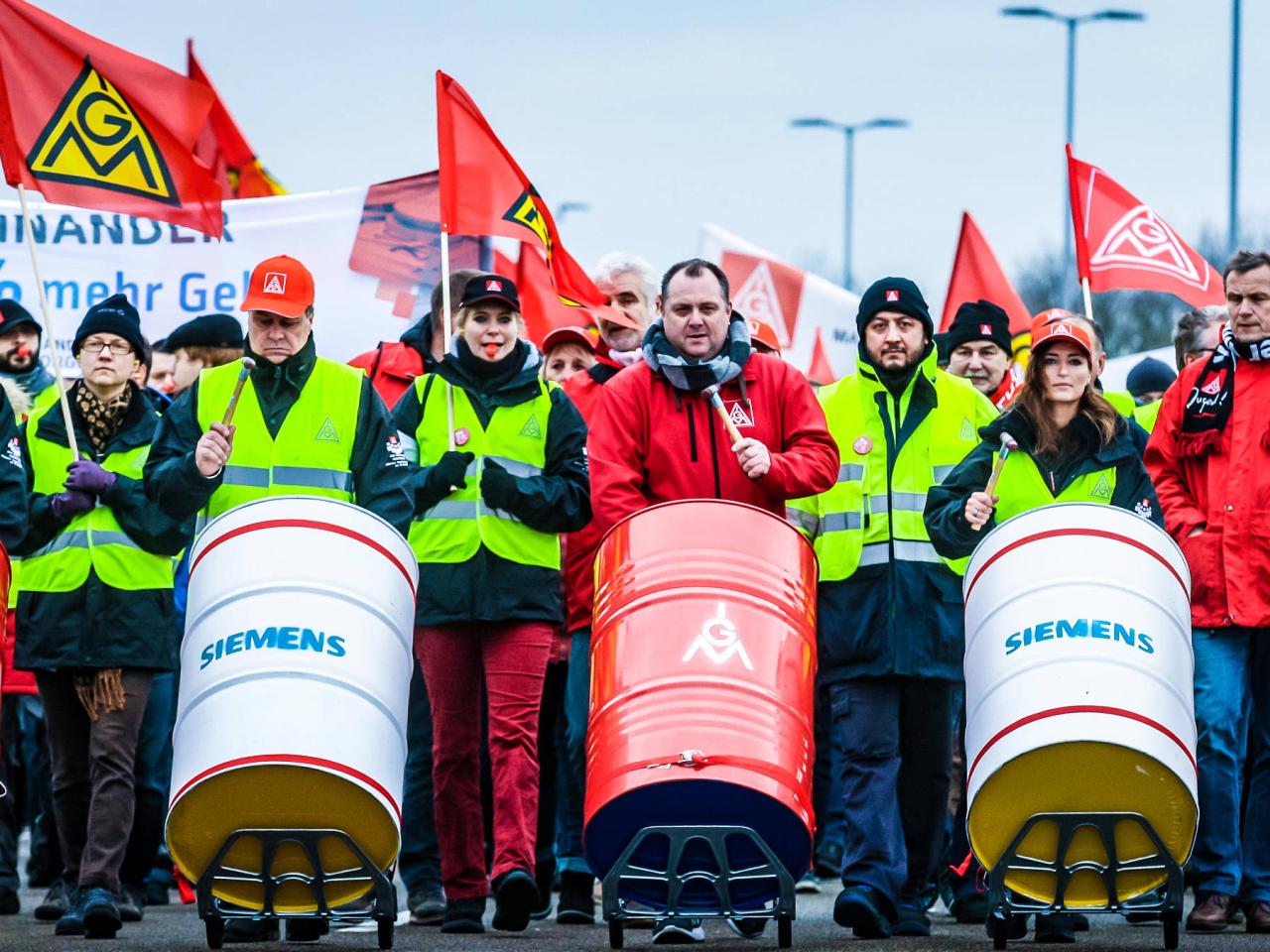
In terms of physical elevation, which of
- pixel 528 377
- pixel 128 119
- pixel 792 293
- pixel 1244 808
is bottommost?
pixel 1244 808

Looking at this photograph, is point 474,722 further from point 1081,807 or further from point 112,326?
point 1081,807

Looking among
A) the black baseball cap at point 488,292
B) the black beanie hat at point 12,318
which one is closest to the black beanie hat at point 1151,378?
the black baseball cap at point 488,292

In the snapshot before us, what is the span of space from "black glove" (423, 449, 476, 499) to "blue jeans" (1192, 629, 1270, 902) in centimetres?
278

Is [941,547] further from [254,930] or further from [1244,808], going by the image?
[254,930]

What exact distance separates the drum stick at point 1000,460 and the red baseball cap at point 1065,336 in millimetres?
381

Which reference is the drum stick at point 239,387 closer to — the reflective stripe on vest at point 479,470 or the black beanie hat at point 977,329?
the reflective stripe on vest at point 479,470

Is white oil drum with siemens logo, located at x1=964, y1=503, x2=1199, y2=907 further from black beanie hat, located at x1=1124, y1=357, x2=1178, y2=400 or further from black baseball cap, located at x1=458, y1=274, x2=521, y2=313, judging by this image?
black beanie hat, located at x1=1124, y1=357, x2=1178, y2=400

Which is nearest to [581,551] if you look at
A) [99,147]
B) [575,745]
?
[575,745]

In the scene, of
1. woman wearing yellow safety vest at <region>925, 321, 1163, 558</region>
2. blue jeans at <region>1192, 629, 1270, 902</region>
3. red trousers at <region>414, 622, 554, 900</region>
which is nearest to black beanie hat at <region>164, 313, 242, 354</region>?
red trousers at <region>414, 622, 554, 900</region>

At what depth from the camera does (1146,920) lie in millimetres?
9352

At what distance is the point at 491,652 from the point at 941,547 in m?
1.68

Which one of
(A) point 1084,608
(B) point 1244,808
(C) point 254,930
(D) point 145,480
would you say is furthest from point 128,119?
(B) point 1244,808

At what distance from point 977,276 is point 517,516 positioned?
20.7 ft

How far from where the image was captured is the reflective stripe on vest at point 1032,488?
8.43 meters
